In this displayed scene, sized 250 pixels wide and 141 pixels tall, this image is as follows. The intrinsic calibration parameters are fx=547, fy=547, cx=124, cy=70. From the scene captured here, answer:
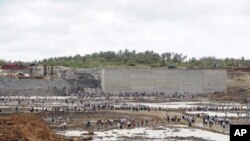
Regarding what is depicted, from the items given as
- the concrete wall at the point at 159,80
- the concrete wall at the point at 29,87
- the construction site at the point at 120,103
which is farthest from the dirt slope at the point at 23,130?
the concrete wall at the point at 159,80

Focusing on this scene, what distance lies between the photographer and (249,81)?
113125 millimetres

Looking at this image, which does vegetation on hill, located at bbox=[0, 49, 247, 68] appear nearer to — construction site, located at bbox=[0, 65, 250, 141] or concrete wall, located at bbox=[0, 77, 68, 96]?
construction site, located at bbox=[0, 65, 250, 141]

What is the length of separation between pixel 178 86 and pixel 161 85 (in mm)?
3039

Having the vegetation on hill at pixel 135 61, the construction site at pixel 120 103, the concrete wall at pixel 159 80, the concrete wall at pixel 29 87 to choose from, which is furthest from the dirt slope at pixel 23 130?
the vegetation on hill at pixel 135 61

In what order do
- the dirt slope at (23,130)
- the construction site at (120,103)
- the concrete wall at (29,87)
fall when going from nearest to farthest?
the dirt slope at (23,130)
the construction site at (120,103)
the concrete wall at (29,87)

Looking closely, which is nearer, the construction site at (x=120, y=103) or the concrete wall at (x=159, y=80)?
the construction site at (x=120, y=103)

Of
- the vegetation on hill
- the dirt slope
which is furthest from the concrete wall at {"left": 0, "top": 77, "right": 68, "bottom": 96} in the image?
the dirt slope

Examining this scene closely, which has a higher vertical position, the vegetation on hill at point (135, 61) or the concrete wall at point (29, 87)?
the vegetation on hill at point (135, 61)

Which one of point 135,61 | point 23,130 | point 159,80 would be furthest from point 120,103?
point 135,61

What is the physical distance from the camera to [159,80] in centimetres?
9719

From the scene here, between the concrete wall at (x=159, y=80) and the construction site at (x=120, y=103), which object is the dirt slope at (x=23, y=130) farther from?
the concrete wall at (x=159, y=80)

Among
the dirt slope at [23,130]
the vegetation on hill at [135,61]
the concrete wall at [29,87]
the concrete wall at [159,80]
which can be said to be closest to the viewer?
the dirt slope at [23,130]

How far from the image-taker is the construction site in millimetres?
40047

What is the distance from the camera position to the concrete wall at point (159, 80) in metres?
95.8
